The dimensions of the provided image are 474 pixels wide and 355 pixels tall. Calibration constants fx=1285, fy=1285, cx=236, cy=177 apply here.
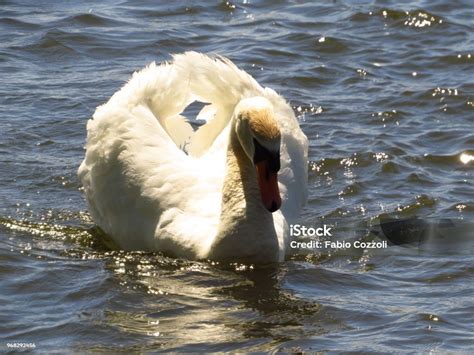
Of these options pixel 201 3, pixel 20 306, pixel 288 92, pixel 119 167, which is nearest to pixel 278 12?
pixel 201 3

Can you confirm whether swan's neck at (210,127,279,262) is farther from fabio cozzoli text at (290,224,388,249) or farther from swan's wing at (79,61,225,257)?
fabio cozzoli text at (290,224,388,249)

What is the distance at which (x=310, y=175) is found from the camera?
1112 centimetres

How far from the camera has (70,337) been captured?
7.54 metres

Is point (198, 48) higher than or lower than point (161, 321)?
higher

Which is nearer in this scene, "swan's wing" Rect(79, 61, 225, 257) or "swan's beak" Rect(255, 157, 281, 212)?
"swan's beak" Rect(255, 157, 281, 212)

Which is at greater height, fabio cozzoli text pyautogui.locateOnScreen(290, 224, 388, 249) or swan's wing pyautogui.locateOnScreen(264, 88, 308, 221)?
swan's wing pyautogui.locateOnScreen(264, 88, 308, 221)

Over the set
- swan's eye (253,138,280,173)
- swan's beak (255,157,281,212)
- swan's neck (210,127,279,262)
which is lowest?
swan's neck (210,127,279,262)

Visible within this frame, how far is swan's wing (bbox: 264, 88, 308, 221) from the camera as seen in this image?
9.45 metres

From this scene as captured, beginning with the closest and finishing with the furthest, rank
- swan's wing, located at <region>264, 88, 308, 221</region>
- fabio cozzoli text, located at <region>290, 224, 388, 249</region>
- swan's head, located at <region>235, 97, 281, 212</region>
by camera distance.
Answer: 1. swan's head, located at <region>235, 97, 281, 212</region>
2. swan's wing, located at <region>264, 88, 308, 221</region>
3. fabio cozzoli text, located at <region>290, 224, 388, 249</region>

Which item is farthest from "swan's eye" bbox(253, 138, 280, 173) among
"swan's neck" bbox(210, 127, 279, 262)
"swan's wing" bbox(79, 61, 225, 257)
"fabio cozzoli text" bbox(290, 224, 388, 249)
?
"fabio cozzoli text" bbox(290, 224, 388, 249)

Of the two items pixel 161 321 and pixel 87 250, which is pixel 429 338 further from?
pixel 87 250

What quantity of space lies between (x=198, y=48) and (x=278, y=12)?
6.29ft

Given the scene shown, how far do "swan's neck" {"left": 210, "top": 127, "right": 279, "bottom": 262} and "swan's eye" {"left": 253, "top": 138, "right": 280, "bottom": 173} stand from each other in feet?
1.11

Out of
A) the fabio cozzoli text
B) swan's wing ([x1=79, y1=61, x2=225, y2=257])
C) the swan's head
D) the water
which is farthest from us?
the fabio cozzoli text
